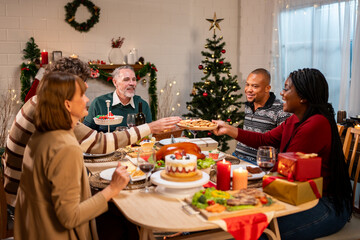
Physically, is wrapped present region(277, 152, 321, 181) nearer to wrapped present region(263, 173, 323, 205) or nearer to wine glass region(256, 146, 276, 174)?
wrapped present region(263, 173, 323, 205)

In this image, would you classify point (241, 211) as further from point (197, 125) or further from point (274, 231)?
point (197, 125)

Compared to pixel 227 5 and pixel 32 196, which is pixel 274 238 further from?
pixel 227 5

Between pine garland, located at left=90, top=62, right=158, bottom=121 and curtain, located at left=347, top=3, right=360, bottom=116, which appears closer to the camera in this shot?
curtain, located at left=347, top=3, right=360, bottom=116

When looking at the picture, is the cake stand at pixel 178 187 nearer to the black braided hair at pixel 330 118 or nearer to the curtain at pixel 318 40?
the black braided hair at pixel 330 118

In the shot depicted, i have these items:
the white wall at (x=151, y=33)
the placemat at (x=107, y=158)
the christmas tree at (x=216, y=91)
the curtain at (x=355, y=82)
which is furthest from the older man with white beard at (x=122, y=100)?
the curtain at (x=355, y=82)

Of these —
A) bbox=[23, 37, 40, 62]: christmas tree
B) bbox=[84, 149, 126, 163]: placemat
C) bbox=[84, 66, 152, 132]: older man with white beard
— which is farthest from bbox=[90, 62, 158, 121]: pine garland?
bbox=[84, 149, 126, 163]: placemat

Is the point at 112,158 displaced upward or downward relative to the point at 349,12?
downward

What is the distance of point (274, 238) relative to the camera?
1.68 metres

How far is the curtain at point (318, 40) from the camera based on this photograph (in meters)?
4.46

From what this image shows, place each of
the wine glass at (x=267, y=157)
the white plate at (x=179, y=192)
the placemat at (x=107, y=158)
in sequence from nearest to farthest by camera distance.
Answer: the white plate at (x=179, y=192), the wine glass at (x=267, y=157), the placemat at (x=107, y=158)

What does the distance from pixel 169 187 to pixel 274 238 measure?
0.53 meters

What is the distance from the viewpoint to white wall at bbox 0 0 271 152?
4.90 metres

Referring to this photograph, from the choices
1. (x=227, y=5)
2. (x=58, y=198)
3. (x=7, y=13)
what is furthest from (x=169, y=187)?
(x=227, y=5)

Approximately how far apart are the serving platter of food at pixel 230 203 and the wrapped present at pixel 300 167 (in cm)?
14
